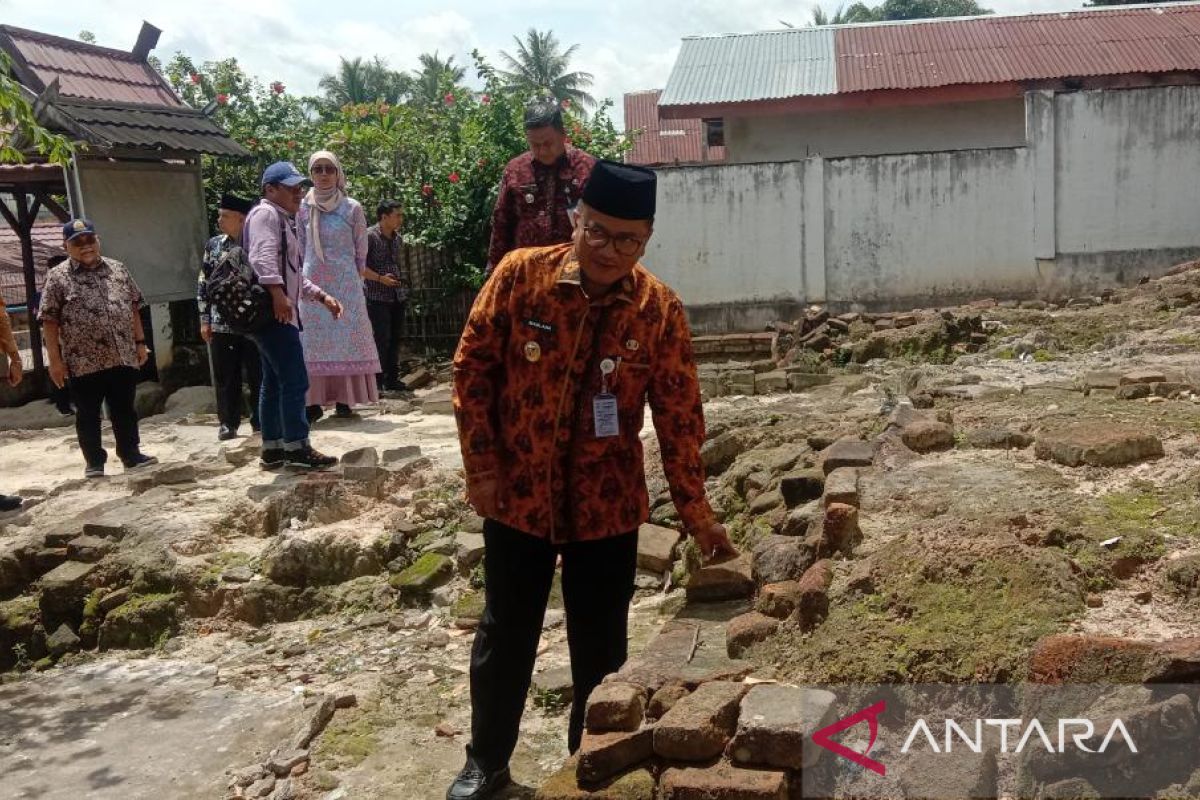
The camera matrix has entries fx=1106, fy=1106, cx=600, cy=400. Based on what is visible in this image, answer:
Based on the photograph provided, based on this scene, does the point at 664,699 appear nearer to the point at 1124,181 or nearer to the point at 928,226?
the point at 928,226

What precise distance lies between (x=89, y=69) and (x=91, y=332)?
6.71 metres

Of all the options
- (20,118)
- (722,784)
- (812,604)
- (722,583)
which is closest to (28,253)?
(20,118)

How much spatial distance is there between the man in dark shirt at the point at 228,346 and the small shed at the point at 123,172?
2.43m

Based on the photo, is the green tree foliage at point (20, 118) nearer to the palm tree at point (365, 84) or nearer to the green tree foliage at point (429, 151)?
the green tree foliage at point (429, 151)

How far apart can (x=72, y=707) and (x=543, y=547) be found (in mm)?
2689

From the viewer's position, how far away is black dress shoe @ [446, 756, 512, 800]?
313 centimetres

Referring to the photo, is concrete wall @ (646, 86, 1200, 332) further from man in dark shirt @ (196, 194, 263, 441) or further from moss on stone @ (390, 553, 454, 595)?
moss on stone @ (390, 553, 454, 595)

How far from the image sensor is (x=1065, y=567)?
3232mm

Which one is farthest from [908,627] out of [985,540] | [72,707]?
[72,707]

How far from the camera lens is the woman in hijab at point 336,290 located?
738 centimetres

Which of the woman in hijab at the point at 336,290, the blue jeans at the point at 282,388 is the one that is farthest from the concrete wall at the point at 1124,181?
the blue jeans at the point at 282,388

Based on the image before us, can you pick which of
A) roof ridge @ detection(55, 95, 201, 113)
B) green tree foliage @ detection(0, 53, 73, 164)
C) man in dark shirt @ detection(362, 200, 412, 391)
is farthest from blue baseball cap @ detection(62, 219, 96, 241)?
roof ridge @ detection(55, 95, 201, 113)

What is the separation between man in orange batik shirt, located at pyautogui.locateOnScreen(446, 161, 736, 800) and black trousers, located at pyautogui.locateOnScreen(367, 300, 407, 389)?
6.69 meters

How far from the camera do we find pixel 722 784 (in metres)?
2.51
